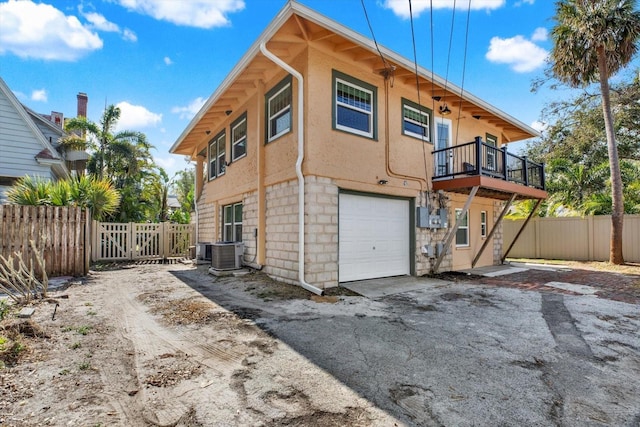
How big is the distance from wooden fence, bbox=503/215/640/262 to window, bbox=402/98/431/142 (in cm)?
882

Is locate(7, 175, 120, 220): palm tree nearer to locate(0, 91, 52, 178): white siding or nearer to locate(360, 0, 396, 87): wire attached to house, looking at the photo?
locate(0, 91, 52, 178): white siding

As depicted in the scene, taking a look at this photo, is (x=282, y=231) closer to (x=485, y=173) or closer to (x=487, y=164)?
(x=485, y=173)

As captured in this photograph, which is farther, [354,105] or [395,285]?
[354,105]

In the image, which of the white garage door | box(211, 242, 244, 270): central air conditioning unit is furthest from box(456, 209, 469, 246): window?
box(211, 242, 244, 270): central air conditioning unit

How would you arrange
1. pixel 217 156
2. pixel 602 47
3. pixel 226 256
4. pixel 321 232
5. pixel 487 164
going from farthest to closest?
pixel 217 156 < pixel 487 164 < pixel 602 47 < pixel 226 256 < pixel 321 232

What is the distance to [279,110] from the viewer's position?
818 cm

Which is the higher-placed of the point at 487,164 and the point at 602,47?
the point at 602,47

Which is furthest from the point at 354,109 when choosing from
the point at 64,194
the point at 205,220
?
the point at 205,220

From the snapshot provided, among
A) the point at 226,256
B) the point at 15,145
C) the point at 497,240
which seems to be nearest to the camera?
the point at 226,256

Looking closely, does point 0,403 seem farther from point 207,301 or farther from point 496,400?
point 496,400

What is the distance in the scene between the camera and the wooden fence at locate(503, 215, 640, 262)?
12.1 m

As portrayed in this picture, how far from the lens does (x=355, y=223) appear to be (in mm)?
7770

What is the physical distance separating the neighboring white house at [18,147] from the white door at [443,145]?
46.4ft

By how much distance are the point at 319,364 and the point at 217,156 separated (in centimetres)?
1094
